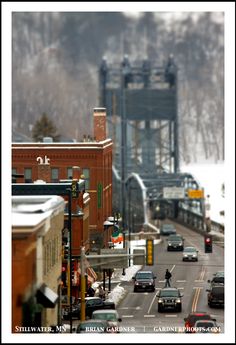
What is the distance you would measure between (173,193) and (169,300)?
79065 millimetres

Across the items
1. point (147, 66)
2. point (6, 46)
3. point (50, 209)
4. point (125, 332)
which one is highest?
point (147, 66)

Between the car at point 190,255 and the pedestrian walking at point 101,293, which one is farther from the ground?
the car at point 190,255

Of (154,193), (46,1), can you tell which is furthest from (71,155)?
(154,193)

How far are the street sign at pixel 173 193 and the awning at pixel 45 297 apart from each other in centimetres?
9220

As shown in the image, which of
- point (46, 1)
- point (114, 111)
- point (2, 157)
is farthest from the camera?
point (114, 111)

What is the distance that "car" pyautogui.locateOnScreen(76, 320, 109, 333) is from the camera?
4259 cm

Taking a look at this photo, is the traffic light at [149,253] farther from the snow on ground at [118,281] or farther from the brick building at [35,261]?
the snow on ground at [118,281]

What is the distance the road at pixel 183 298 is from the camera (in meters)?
50.6

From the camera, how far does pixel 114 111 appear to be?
156500 millimetres

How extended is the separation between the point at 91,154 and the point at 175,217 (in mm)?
63640

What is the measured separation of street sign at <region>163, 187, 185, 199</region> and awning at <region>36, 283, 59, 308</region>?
9220 cm

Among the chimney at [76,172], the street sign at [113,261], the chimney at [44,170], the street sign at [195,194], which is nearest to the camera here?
the street sign at [113,261]

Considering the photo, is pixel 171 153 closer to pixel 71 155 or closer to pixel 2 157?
pixel 71 155

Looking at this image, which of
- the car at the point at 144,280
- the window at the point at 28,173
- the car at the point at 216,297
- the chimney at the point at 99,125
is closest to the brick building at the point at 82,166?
the window at the point at 28,173
